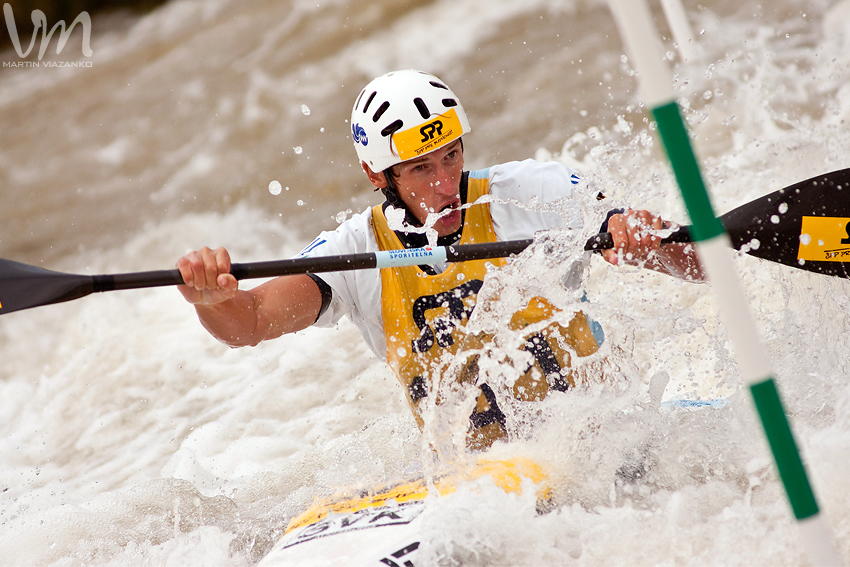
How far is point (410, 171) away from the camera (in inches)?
93.3

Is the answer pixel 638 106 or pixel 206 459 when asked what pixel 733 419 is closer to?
pixel 206 459

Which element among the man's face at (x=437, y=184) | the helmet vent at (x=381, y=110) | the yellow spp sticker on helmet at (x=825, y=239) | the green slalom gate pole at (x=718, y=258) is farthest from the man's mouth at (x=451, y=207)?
the green slalom gate pole at (x=718, y=258)

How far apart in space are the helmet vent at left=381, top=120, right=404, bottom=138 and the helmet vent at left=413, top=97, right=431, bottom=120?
0.07 metres

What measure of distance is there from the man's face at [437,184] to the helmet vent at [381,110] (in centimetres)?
16

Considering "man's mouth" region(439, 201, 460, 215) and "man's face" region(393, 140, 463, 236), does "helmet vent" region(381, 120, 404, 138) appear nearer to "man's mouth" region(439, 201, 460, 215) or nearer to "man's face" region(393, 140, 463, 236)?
"man's face" region(393, 140, 463, 236)

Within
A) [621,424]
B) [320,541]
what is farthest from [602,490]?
[320,541]

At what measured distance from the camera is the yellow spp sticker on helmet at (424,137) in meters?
2.31

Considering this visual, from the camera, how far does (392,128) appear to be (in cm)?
234

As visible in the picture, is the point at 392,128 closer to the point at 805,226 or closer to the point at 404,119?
the point at 404,119

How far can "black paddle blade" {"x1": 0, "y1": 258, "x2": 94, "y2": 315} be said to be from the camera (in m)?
2.20

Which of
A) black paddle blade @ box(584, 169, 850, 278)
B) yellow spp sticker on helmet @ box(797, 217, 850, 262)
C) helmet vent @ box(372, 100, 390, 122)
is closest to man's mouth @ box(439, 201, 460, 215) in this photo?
helmet vent @ box(372, 100, 390, 122)

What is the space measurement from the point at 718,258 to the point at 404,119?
55.6 inches

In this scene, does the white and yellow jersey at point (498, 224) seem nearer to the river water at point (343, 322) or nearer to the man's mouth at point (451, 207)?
the man's mouth at point (451, 207)

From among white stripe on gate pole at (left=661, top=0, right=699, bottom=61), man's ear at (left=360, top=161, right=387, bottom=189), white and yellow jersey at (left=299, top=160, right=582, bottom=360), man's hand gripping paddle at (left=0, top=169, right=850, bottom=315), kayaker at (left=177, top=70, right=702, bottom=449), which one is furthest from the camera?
white stripe on gate pole at (left=661, top=0, right=699, bottom=61)
